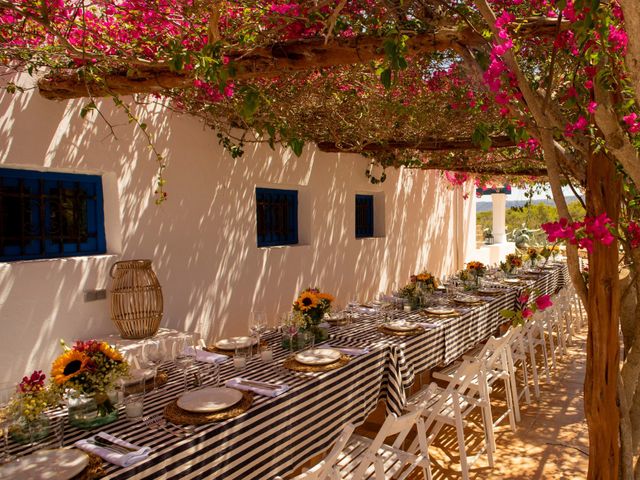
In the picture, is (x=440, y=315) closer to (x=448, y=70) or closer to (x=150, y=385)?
(x=448, y=70)

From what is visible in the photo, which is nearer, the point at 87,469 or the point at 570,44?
the point at 87,469

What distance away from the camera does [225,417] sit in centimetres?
192

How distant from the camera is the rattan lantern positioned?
3.36m

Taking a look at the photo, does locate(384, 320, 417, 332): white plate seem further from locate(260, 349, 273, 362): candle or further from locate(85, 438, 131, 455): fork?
locate(85, 438, 131, 455): fork

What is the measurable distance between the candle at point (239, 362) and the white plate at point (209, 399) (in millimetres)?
449

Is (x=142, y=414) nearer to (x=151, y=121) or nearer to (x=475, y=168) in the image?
(x=151, y=121)

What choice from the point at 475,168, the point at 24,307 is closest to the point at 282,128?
the point at 24,307

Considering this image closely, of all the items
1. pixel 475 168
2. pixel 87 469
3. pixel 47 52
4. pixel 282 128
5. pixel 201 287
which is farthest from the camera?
pixel 475 168

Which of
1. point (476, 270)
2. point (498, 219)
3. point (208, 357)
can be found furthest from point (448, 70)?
point (498, 219)

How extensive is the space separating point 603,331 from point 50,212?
11.0ft

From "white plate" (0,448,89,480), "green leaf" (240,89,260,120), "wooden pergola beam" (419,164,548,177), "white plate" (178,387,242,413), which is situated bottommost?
"white plate" (0,448,89,480)

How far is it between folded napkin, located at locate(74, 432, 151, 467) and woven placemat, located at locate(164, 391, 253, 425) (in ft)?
0.70

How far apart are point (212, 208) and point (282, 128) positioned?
2456mm

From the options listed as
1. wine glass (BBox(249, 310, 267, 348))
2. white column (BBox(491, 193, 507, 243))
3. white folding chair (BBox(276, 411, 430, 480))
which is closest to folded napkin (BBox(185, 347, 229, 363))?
wine glass (BBox(249, 310, 267, 348))
